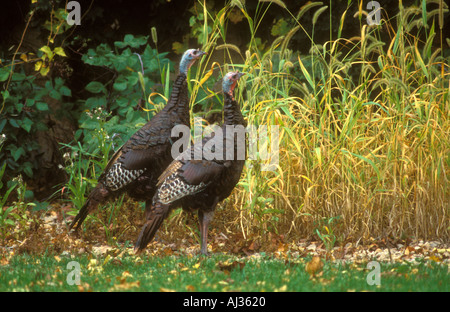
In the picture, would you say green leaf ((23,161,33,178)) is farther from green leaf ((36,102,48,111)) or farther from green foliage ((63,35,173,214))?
green leaf ((36,102,48,111))

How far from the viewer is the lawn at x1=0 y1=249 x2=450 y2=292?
157 inches

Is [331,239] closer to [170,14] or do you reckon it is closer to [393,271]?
[393,271]

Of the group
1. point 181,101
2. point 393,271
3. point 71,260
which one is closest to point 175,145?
point 181,101

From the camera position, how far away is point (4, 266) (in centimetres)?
491

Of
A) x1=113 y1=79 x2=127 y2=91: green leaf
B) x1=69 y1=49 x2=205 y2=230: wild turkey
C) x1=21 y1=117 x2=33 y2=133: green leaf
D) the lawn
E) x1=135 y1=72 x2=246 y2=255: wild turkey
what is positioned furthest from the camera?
x1=21 y1=117 x2=33 y2=133: green leaf

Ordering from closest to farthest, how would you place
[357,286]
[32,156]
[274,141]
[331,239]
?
[357,286], [331,239], [274,141], [32,156]

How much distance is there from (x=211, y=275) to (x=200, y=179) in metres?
0.95

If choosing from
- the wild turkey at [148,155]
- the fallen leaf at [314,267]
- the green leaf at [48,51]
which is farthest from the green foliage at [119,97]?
the fallen leaf at [314,267]

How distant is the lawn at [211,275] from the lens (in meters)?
3.99

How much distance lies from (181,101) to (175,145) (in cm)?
40

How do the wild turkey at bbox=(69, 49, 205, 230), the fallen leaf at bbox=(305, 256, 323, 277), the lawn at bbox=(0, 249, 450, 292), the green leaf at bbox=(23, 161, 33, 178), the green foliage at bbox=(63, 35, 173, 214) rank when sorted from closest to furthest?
the lawn at bbox=(0, 249, 450, 292) < the fallen leaf at bbox=(305, 256, 323, 277) < the wild turkey at bbox=(69, 49, 205, 230) < the green foliage at bbox=(63, 35, 173, 214) < the green leaf at bbox=(23, 161, 33, 178)

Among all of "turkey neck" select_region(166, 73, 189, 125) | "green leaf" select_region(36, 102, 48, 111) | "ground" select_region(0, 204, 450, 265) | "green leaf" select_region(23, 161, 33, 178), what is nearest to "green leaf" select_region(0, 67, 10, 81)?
"green leaf" select_region(36, 102, 48, 111)

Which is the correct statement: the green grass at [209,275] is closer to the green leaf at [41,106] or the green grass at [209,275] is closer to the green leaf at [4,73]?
the green leaf at [41,106]

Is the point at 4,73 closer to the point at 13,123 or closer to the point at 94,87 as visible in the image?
the point at 13,123
